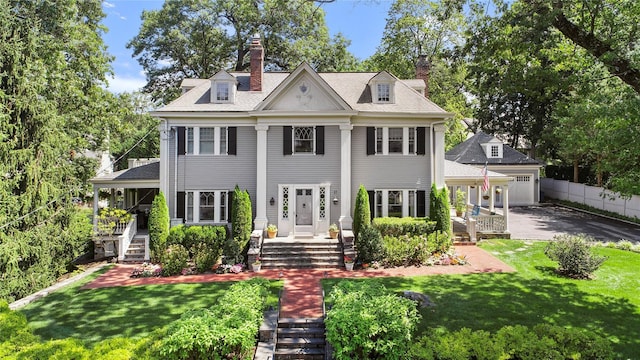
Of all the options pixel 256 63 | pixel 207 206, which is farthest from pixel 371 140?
pixel 207 206

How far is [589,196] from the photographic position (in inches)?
1156

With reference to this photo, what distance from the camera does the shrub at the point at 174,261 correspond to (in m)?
14.3

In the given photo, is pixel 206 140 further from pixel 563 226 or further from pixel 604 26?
pixel 563 226

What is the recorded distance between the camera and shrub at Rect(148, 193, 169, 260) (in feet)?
51.2

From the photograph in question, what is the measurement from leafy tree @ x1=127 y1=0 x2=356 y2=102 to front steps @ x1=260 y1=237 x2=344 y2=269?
2140 centimetres

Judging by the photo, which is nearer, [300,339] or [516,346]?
[516,346]

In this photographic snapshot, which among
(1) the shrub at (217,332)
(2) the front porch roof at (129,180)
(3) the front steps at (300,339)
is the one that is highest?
(2) the front porch roof at (129,180)

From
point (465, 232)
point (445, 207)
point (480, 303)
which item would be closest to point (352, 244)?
point (445, 207)

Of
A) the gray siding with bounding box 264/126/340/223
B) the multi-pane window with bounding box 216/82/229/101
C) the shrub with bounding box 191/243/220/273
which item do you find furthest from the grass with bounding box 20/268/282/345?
the multi-pane window with bounding box 216/82/229/101

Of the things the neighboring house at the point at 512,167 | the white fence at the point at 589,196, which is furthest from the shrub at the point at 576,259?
the neighboring house at the point at 512,167

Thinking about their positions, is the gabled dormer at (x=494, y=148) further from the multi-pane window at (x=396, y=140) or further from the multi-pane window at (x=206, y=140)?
the multi-pane window at (x=206, y=140)

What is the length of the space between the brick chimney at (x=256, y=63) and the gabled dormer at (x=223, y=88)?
122cm

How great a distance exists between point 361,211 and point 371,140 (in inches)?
142

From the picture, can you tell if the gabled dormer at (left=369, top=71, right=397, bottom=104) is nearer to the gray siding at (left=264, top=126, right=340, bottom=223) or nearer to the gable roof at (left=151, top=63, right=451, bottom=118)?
the gable roof at (left=151, top=63, right=451, bottom=118)
